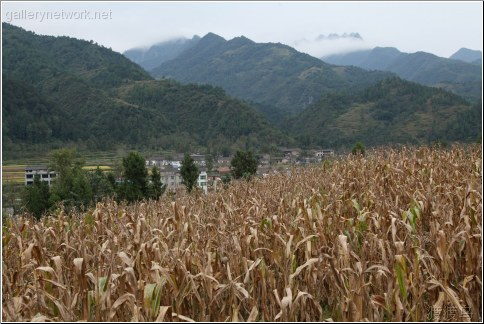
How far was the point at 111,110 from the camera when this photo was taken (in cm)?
8806

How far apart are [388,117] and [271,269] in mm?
89763

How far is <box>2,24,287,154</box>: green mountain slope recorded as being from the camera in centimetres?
7975

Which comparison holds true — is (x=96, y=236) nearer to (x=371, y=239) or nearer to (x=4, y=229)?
(x=4, y=229)

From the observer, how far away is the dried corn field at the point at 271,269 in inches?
117

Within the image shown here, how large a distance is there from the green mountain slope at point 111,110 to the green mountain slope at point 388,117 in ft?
40.2

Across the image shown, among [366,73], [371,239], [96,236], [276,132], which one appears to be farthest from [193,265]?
[366,73]

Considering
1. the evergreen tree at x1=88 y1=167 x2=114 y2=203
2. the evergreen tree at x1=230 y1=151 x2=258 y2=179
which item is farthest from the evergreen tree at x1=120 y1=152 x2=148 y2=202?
the evergreen tree at x1=230 y1=151 x2=258 y2=179

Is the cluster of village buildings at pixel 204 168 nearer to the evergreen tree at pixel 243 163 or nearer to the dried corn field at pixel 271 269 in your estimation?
the evergreen tree at pixel 243 163

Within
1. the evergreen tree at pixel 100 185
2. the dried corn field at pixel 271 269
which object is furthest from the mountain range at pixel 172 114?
the dried corn field at pixel 271 269

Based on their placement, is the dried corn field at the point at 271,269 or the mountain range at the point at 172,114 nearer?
the dried corn field at the point at 271,269

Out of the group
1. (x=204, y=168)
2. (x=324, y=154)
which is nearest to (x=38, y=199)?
(x=324, y=154)

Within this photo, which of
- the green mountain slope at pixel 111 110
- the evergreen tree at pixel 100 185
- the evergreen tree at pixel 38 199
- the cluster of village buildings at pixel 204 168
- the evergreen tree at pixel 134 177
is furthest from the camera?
the green mountain slope at pixel 111 110

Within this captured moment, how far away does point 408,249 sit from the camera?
12.5 feet

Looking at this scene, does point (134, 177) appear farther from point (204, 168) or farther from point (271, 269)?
point (204, 168)
